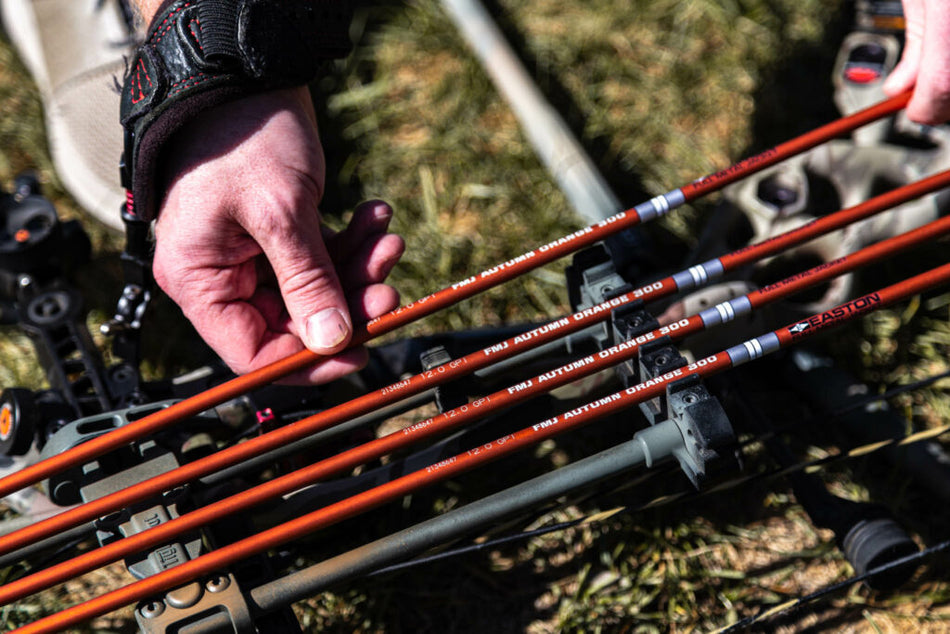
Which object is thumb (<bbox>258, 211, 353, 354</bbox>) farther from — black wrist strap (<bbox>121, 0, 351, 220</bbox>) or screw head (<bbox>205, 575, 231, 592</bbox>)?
screw head (<bbox>205, 575, 231, 592</bbox>)

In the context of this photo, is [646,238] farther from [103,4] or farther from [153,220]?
[103,4]

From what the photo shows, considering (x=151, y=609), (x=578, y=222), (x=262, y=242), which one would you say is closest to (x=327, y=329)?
(x=262, y=242)

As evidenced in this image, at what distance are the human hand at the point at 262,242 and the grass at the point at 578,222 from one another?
29.9 inches

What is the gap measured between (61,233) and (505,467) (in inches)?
65.7

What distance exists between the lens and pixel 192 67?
2.04 m

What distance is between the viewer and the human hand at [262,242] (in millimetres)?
2047

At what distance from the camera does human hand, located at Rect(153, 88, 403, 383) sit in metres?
2.05

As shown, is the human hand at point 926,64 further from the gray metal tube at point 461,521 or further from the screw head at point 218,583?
the screw head at point 218,583

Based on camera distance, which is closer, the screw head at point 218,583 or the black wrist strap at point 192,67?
the screw head at point 218,583

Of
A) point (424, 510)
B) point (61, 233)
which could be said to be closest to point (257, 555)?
point (424, 510)

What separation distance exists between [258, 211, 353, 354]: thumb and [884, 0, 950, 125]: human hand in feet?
5.43

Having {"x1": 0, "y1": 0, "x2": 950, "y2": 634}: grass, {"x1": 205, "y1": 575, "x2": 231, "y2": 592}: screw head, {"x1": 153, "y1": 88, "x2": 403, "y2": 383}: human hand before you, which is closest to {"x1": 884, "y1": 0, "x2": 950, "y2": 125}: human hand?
{"x1": 0, "y1": 0, "x2": 950, "y2": 634}: grass

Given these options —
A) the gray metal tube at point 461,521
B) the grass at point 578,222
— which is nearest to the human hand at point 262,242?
the gray metal tube at point 461,521

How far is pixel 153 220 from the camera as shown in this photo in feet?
7.52
